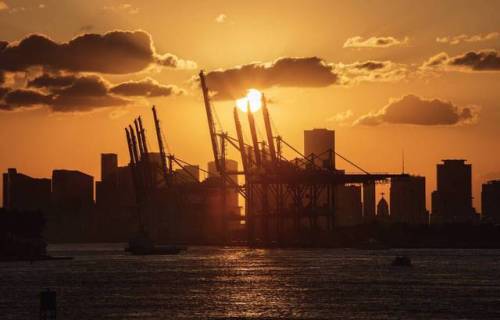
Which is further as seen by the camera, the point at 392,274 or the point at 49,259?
the point at 49,259

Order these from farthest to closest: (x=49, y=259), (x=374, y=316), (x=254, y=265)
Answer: (x=49, y=259)
(x=254, y=265)
(x=374, y=316)

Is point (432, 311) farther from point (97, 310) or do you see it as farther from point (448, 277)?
point (448, 277)

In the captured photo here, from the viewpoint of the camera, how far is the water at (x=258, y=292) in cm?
8488

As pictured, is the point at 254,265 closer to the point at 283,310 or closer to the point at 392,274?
the point at 392,274

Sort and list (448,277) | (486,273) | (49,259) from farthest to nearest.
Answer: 1. (49,259)
2. (486,273)
3. (448,277)

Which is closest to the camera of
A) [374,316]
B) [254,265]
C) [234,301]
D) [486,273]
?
[374,316]

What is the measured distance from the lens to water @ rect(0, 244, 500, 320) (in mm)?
84875

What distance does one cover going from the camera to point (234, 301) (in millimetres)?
95438

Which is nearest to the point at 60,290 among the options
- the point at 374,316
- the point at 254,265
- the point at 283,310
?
the point at 283,310

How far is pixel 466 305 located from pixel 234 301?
18629 millimetres

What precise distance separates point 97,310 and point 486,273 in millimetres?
69919

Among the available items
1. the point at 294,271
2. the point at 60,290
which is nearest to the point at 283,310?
the point at 60,290

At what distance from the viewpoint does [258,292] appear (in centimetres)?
10606

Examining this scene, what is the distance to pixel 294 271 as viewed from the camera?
479 feet
